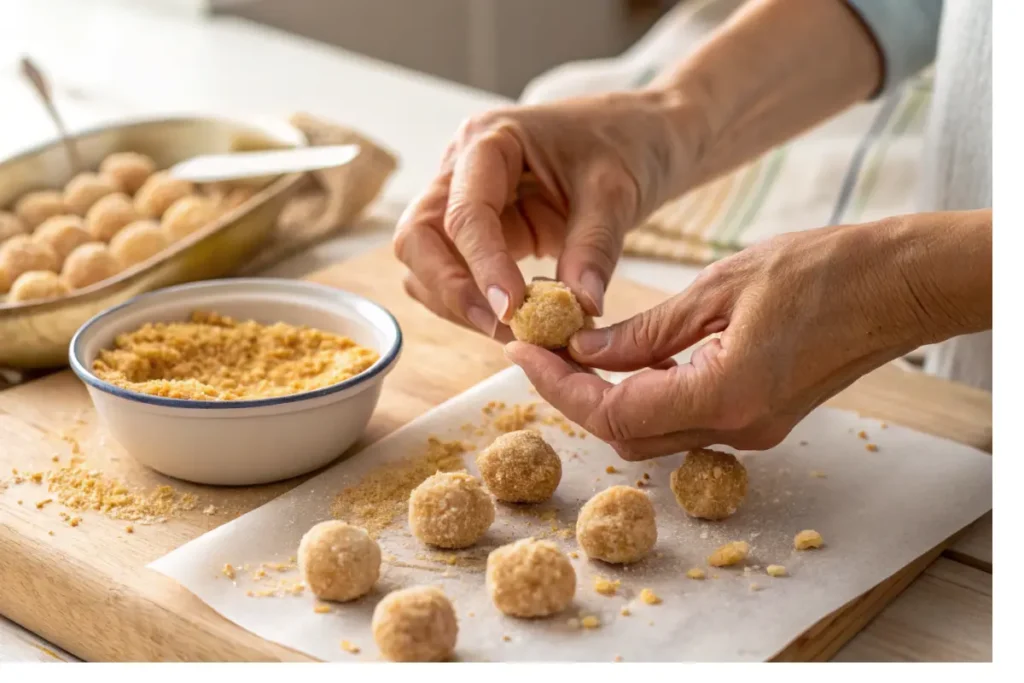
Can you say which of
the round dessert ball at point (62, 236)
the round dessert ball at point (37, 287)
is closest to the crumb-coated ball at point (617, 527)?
the round dessert ball at point (37, 287)

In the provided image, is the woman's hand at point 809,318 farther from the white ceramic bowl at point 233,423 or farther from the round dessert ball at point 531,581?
the white ceramic bowl at point 233,423

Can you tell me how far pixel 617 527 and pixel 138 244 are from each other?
3.20ft

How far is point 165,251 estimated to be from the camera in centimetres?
174

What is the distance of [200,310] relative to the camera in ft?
4.99

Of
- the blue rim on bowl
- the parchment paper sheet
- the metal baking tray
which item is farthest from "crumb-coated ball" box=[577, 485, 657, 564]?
the metal baking tray

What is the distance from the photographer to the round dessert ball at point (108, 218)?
1902 millimetres

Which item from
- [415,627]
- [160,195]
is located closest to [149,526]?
[415,627]

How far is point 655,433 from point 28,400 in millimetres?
804

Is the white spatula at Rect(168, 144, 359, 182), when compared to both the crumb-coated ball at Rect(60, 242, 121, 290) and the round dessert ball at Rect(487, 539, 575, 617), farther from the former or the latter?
the round dessert ball at Rect(487, 539, 575, 617)

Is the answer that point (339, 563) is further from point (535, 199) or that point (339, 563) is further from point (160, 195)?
point (160, 195)

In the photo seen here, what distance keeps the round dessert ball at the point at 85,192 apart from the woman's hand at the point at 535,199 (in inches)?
27.9

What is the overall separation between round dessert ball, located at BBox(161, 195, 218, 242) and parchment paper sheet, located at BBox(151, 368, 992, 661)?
615 mm

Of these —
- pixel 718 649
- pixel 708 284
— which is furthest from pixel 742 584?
pixel 708 284

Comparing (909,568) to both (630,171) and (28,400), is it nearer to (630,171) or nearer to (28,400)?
(630,171)
